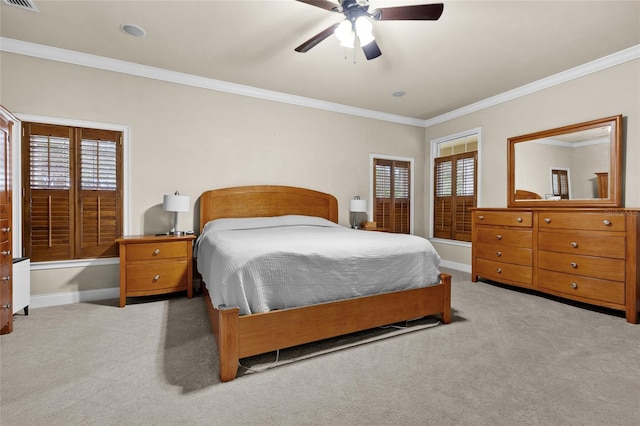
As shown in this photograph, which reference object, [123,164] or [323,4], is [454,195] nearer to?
[323,4]

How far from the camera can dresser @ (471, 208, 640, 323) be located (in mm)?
2693

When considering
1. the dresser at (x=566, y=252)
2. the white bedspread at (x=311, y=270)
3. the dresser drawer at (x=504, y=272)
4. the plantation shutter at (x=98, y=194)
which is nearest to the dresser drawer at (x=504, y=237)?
the dresser at (x=566, y=252)

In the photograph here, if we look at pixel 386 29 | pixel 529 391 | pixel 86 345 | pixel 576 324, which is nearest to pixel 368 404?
pixel 529 391

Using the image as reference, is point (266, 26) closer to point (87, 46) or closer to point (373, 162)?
point (87, 46)

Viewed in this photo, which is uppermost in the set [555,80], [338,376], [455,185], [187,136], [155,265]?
[555,80]

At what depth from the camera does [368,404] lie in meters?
1.56

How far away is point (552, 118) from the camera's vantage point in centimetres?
374

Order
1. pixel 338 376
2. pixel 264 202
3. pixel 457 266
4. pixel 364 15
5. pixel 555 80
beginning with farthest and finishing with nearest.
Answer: pixel 457 266 → pixel 264 202 → pixel 555 80 → pixel 364 15 → pixel 338 376

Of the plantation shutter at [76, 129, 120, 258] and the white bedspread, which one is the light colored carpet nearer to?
the white bedspread

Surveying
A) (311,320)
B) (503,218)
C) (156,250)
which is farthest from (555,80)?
(156,250)

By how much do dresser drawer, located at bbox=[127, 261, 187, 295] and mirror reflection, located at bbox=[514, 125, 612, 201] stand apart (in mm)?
4378

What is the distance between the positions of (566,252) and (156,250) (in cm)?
427

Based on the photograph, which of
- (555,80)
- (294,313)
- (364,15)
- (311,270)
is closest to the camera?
(294,313)

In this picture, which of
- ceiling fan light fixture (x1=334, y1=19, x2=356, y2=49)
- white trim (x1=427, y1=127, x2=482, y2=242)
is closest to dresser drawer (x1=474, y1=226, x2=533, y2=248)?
white trim (x1=427, y1=127, x2=482, y2=242)
